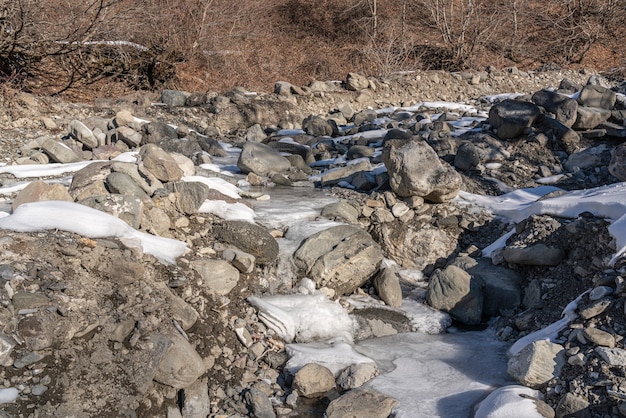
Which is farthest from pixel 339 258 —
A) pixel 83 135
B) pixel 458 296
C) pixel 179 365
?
pixel 83 135

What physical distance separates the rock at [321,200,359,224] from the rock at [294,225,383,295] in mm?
367

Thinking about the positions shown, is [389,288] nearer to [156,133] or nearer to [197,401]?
[197,401]

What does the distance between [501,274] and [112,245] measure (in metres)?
2.91

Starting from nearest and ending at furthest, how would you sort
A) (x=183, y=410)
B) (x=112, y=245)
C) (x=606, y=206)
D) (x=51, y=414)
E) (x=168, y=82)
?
1. (x=51, y=414)
2. (x=183, y=410)
3. (x=112, y=245)
4. (x=606, y=206)
5. (x=168, y=82)

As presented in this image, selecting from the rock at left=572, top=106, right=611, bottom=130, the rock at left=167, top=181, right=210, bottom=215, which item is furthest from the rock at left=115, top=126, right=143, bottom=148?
the rock at left=572, top=106, right=611, bottom=130

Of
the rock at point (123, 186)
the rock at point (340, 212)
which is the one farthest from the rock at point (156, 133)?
the rock at point (340, 212)

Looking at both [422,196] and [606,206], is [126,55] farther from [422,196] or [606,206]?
[606,206]

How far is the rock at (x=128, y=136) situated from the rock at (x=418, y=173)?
2963 millimetres

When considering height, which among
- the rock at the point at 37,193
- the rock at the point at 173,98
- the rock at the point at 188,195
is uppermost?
the rock at the point at 37,193

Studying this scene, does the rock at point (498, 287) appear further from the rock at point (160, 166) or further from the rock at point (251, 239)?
the rock at point (160, 166)

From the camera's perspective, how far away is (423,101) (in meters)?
11.5

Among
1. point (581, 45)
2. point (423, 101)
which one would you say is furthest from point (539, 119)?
point (581, 45)

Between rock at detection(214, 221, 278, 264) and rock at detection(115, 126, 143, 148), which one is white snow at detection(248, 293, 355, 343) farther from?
rock at detection(115, 126, 143, 148)

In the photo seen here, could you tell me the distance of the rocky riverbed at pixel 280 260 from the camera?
348 centimetres
